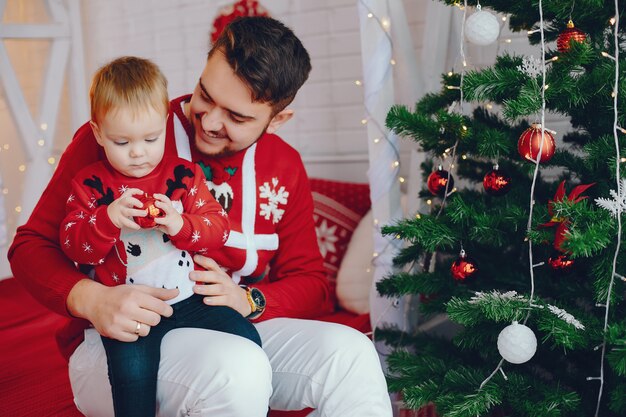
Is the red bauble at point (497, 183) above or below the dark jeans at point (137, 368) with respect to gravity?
above

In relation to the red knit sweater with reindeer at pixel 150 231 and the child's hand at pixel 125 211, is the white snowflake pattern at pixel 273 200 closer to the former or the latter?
the red knit sweater with reindeer at pixel 150 231

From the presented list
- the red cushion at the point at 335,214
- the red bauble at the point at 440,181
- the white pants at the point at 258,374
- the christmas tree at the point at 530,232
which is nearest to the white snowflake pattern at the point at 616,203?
the christmas tree at the point at 530,232

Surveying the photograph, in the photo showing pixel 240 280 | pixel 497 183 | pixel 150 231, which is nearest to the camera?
pixel 150 231

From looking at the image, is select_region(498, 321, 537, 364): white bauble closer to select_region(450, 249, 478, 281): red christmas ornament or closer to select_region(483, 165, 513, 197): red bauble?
select_region(450, 249, 478, 281): red christmas ornament

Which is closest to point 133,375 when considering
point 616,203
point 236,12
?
point 616,203

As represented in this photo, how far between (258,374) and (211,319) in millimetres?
204

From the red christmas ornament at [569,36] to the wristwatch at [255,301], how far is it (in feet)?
3.03

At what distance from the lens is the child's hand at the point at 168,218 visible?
4.72 ft

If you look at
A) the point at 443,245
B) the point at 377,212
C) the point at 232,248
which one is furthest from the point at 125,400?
the point at 377,212

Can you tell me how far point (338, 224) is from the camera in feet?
8.89

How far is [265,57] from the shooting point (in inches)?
65.2

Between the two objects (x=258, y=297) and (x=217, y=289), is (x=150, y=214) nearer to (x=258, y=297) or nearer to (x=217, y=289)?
(x=217, y=289)

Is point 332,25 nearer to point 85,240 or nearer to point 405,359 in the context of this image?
point 405,359

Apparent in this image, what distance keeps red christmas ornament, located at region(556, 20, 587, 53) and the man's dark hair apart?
60cm
